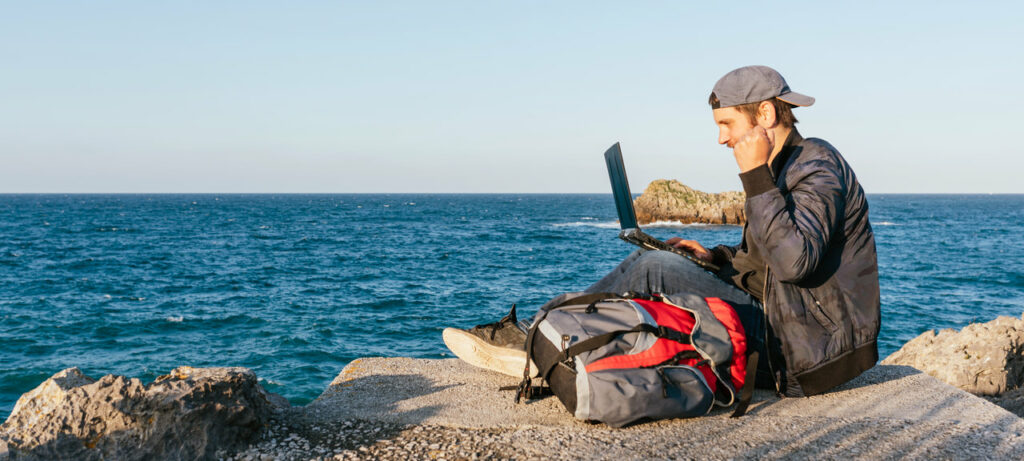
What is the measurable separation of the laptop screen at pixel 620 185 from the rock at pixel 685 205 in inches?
2137

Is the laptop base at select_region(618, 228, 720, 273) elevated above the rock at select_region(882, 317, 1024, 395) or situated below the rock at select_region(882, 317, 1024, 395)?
above

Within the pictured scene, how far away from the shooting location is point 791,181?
3221 mm

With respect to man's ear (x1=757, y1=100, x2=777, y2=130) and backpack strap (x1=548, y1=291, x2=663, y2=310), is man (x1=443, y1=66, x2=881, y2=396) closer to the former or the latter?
man's ear (x1=757, y1=100, x2=777, y2=130)

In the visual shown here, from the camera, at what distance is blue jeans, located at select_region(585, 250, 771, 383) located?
353 centimetres

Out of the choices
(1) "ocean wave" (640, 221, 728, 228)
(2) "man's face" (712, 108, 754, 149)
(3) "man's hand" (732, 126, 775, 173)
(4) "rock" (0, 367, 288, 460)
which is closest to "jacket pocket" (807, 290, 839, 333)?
(3) "man's hand" (732, 126, 775, 173)

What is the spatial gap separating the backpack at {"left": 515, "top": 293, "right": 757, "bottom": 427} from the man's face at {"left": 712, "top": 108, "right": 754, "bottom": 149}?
83 centimetres

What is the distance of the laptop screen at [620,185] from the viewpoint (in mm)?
3727

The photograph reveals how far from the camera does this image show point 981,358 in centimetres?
701

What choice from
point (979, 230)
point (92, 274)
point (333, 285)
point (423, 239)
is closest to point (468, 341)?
point (333, 285)

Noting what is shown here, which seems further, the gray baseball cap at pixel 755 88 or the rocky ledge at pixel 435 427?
the gray baseball cap at pixel 755 88

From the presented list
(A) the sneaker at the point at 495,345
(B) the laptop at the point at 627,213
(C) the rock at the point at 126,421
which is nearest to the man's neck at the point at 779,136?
(B) the laptop at the point at 627,213

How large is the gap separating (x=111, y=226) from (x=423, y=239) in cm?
3016

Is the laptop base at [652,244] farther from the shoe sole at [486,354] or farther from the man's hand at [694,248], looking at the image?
the shoe sole at [486,354]

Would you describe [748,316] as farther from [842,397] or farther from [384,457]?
[384,457]
